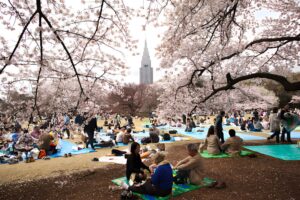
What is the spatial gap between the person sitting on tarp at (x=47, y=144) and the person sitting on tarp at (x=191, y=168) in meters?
7.40

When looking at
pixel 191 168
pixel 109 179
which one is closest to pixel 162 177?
pixel 191 168

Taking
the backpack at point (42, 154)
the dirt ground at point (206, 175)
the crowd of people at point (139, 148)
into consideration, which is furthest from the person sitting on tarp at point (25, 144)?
the dirt ground at point (206, 175)

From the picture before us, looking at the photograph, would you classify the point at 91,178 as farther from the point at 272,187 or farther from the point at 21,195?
the point at 272,187

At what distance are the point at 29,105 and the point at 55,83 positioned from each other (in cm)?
105

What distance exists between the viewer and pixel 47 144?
1082 cm

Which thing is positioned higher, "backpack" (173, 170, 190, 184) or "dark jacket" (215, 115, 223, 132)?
"dark jacket" (215, 115, 223, 132)

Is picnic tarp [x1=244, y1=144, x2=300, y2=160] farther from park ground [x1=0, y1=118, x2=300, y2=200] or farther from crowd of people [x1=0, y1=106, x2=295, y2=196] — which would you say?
crowd of people [x1=0, y1=106, x2=295, y2=196]

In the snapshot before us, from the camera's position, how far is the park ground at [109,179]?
524cm

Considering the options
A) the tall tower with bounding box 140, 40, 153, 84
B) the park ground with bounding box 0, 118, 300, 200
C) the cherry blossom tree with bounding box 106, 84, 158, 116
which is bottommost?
the park ground with bounding box 0, 118, 300, 200

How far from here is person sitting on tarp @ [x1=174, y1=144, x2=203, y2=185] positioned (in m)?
5.54

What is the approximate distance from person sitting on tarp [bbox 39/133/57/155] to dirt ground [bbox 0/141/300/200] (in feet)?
6.28

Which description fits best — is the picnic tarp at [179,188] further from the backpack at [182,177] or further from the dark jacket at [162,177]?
the dark jacket at [162,177]

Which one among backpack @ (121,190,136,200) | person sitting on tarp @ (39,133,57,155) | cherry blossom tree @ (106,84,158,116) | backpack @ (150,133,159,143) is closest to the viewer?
backpack @ (121,190,136,200)

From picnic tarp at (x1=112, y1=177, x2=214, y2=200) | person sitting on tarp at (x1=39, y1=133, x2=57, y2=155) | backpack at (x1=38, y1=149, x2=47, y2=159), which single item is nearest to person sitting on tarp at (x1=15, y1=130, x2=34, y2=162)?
backpack at (x1=38, y1=149, x2=47, y2=159)
